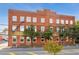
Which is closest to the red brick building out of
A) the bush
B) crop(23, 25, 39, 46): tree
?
crop(23, 25, 39, 46): tree

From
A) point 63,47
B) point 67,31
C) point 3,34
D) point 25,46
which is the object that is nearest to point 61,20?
point 67,31

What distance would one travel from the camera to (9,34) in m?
5.15

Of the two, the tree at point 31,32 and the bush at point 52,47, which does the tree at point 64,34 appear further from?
the tree at point 31,32

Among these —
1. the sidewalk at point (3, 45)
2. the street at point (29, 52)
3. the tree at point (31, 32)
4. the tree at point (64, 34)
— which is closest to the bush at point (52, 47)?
the street at point (29, 52)

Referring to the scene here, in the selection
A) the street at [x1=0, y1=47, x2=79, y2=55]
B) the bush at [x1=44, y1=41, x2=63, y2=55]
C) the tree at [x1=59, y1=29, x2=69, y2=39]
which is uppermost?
the tree at [x1=59, y1=29, x2=69, y2=39]

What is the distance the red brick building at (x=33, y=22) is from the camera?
5.11 metres

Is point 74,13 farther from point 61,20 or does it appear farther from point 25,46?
point 25,46

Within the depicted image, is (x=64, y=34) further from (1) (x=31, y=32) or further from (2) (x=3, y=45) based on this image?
(2) (x=3, y=45)

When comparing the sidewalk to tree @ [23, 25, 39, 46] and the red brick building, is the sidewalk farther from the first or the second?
tree @ [23, 25, 39, 46]

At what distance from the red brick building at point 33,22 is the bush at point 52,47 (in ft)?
0.73

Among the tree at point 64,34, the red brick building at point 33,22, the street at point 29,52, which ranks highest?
the red brick building at point 33,22

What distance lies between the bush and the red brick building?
222 millimetres

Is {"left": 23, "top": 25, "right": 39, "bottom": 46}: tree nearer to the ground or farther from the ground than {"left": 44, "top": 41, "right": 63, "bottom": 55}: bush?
farther from the ground

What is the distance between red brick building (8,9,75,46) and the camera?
511cm
